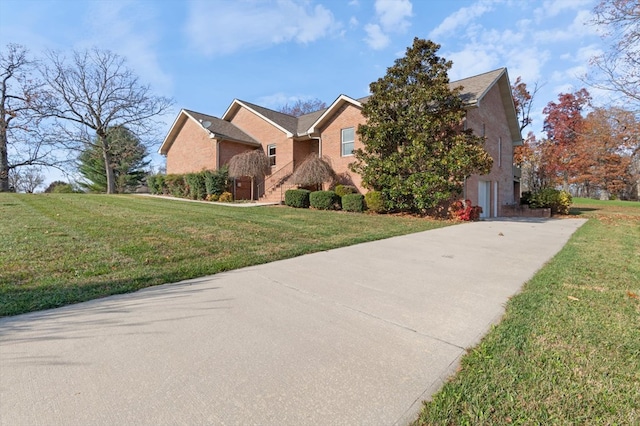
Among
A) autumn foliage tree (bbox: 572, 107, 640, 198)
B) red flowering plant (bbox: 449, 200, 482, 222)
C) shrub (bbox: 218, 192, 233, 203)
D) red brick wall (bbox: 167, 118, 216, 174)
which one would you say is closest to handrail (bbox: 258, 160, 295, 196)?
shrub (bbox: 218, 192, 233, 203)

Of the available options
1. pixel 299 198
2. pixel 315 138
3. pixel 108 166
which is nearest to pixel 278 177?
pixel 315 138

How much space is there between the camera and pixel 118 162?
30531 mm

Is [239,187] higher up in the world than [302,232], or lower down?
higher up

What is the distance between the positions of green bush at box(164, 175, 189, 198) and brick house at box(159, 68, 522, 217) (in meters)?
1.56

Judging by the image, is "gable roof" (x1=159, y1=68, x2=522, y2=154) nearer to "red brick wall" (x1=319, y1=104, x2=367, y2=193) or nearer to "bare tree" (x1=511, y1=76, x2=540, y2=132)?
"red brick wall" (x1=319, y1=104, x2=367, y2=193)

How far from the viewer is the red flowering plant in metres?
12.9

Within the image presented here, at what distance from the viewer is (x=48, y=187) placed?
40375 millimetres

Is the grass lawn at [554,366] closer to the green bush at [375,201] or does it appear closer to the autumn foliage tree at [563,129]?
the green bush at [375,201]

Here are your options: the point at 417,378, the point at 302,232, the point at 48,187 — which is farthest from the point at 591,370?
the point at 48,187

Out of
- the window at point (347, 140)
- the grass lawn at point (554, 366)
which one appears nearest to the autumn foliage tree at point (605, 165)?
the window at point (347, 140)

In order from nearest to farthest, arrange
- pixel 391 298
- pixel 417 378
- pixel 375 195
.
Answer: pixel 417 378 → pixel 391 298 → pixel 375 195

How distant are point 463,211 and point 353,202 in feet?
15.8

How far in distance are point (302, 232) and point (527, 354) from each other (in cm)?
611

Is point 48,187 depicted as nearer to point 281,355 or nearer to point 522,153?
point 281,355
